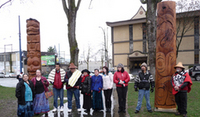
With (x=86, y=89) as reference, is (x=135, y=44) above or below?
above

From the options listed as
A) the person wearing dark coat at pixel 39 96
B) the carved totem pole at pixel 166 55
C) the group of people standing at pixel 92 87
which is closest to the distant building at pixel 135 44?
the carved totem pole at pixel 166 55

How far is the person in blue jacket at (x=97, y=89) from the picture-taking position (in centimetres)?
590

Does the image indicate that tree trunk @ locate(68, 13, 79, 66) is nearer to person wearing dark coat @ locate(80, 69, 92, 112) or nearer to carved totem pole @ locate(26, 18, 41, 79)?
carved totem pole @ locate(26, 18, 41, 79)

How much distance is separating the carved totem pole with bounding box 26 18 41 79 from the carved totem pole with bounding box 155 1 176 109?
17.5 feet

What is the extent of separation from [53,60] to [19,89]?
85.2ft

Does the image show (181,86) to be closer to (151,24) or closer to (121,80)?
(121,80)

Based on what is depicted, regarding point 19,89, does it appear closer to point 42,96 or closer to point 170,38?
point 42,96

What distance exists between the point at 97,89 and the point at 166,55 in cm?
281

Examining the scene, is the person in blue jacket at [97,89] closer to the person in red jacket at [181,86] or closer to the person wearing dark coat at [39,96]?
the person wearing dark coat at [39,96]

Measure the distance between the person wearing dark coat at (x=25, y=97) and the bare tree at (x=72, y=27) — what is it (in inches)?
155

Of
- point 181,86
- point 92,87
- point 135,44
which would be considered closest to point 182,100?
point 181,86

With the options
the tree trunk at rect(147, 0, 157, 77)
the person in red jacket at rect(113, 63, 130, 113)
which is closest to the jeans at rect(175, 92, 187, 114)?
the person in red jacket at rect(113, 63, 130, 113)

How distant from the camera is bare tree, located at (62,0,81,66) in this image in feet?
29.1

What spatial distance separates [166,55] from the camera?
5.54 meters
